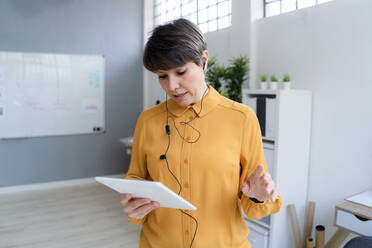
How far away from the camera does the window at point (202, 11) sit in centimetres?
367

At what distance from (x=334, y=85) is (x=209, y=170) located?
5.85ft

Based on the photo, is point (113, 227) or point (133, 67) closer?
point (113, 227)

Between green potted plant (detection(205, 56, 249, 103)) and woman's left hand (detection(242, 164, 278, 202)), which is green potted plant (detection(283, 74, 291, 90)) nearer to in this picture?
green potted plant (detection(205, 56, 249, 103))

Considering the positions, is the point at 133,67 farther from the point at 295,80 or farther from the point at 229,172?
the point at 229,172

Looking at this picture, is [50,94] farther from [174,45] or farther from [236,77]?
[174,45]

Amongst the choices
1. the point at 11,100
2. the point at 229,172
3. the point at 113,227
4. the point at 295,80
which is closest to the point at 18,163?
the point at 11,100

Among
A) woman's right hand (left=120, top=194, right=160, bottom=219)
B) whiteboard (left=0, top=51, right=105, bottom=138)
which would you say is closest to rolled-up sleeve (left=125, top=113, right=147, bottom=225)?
woman's right hand (left=120, top=194, right=160, bottom=219)

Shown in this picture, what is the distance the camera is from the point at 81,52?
183 inches

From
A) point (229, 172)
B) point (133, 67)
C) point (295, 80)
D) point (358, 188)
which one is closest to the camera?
point (229, 172)

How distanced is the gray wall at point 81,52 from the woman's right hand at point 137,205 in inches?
161

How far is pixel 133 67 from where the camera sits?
16.9ft

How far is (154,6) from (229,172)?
4.76m

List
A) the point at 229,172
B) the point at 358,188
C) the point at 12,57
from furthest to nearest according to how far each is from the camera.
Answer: the point at 12,57, the point at 358,188, the point at 229,172

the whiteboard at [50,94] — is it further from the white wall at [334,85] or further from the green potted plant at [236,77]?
the white wall at [334,85]
